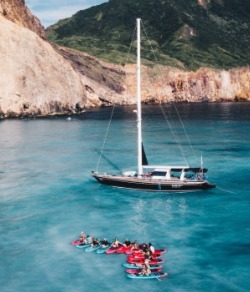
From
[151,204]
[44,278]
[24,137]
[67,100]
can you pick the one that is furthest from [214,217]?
[67,100]

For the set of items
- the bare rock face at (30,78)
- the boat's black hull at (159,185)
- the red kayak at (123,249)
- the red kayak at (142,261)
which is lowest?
the red kayak at (142,261)

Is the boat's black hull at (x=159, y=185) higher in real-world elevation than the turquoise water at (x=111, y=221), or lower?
higher

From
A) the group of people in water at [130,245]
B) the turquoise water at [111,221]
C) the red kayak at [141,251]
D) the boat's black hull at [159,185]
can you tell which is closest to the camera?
the turquoise water at [111,221]

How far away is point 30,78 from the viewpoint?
173 m

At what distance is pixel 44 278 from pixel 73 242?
22.5ft

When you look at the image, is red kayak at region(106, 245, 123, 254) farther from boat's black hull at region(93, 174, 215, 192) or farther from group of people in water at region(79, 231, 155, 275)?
boat's black hull at region(93, 174, 215, 192)

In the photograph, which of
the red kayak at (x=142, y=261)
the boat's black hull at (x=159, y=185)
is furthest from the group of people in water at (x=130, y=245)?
the boat's black hull at (x=159, y=185)

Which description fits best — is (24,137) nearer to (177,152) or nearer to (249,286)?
Result: (177,152)

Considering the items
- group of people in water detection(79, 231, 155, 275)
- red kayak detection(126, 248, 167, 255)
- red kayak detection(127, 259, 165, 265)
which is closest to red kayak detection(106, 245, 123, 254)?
group of people in water detection(79, 231, 155, 275)

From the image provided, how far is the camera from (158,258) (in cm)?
3828

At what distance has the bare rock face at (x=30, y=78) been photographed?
167 m

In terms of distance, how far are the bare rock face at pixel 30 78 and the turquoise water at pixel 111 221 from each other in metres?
79.1

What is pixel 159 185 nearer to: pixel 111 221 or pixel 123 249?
pixel 111 221

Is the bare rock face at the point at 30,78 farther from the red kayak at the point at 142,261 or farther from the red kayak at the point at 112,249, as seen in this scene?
the red kayak at the point at 142,261
